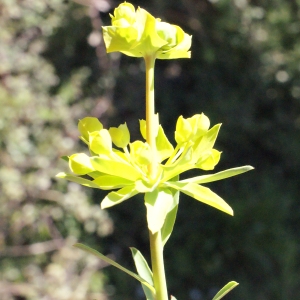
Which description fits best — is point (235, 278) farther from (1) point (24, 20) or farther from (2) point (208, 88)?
(1) point (24, 20)

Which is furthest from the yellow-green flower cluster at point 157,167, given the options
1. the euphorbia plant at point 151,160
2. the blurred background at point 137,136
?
the blurred background at point 137,136

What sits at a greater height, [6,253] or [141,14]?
[141,14]

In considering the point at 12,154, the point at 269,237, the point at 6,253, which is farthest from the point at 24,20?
the point at 269,237

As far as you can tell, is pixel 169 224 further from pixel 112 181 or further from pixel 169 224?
pixel 112 181

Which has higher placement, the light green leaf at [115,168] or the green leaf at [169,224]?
the light green leaf at [115,168]

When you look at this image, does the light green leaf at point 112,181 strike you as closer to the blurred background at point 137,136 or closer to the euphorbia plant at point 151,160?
the euphorbia plant at point 151,160

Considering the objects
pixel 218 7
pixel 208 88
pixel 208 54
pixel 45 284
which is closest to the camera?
pixel 45 284

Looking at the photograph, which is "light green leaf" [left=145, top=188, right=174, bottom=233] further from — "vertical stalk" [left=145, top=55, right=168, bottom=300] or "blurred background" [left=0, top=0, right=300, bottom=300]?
"blurred background" [left=0, top=0, right=300, bottom=300]

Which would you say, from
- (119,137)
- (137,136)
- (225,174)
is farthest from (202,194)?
(137,136)

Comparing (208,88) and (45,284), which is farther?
(208,88)
